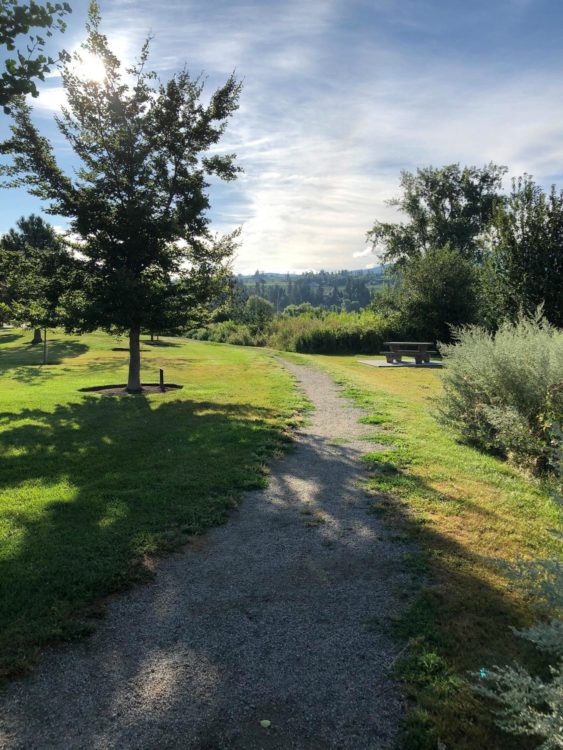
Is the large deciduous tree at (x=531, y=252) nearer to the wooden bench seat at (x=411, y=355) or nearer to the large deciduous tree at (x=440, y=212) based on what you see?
the wooden bench seat at (x=411, y=355)

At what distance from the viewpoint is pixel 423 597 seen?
3512 mm

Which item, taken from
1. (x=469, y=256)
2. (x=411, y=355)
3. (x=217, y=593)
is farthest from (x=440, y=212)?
(x=217, y=593)

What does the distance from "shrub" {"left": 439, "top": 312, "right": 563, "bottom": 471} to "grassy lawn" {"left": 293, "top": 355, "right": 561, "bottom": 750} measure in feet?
1.23

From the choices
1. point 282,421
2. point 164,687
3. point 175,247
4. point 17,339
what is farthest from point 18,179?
point 17,339

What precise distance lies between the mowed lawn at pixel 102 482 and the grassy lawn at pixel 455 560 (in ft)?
6.55

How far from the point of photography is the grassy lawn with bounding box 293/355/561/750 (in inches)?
98.7

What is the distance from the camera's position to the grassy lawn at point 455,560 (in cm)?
251

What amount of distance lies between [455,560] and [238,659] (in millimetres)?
2126

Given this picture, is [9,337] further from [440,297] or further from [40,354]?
[440,297]

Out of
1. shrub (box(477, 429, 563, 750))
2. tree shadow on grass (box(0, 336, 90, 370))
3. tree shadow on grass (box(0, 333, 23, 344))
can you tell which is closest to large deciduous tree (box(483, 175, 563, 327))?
shrub (box(477, 429, 563, 750))

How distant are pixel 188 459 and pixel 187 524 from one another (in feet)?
6.98

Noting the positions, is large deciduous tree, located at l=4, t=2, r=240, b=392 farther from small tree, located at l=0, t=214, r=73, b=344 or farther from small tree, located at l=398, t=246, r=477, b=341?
small tree, located at l=398, t=246, r=477, b=341

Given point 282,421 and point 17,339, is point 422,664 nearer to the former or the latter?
point 282,421

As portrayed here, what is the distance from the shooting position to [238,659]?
289 centimetres
